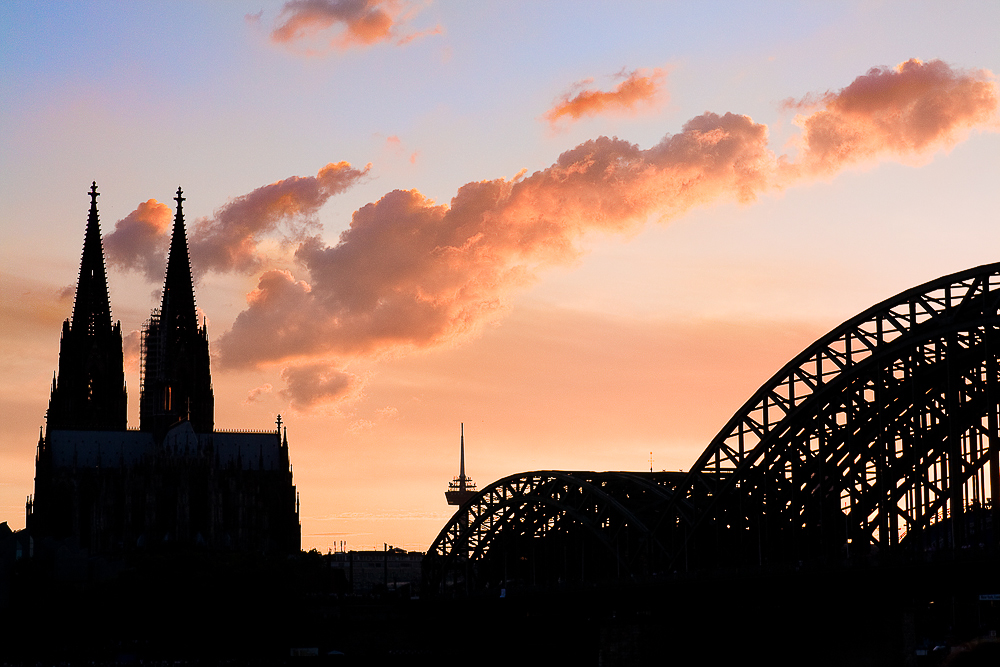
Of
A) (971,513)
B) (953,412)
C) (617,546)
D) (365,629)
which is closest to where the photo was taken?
(953,412)

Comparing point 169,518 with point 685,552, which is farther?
point 169,518

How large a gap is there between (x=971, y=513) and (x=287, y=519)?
135 m

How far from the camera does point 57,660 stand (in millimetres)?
129125

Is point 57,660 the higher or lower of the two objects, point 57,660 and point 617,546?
the lower

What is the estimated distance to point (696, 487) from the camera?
92.6m

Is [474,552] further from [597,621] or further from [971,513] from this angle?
[971,513]

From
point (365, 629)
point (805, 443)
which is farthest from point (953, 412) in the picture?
point (365, 629)

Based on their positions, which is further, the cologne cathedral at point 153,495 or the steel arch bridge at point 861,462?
the cologne cathedral at point 153,495

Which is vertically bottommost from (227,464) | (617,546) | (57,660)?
(57,660)

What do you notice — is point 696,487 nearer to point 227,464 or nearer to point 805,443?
point 805,443

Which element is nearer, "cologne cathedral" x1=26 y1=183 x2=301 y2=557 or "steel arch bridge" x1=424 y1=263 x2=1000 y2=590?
"steel arch bridge" x1=424 y1=263 x2=1000 y2=590

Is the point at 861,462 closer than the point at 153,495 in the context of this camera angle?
Yes

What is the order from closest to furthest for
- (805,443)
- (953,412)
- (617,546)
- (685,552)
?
(953,412) → (805,443) → (685,552) → (617,546)

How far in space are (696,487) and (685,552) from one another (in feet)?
17.6
